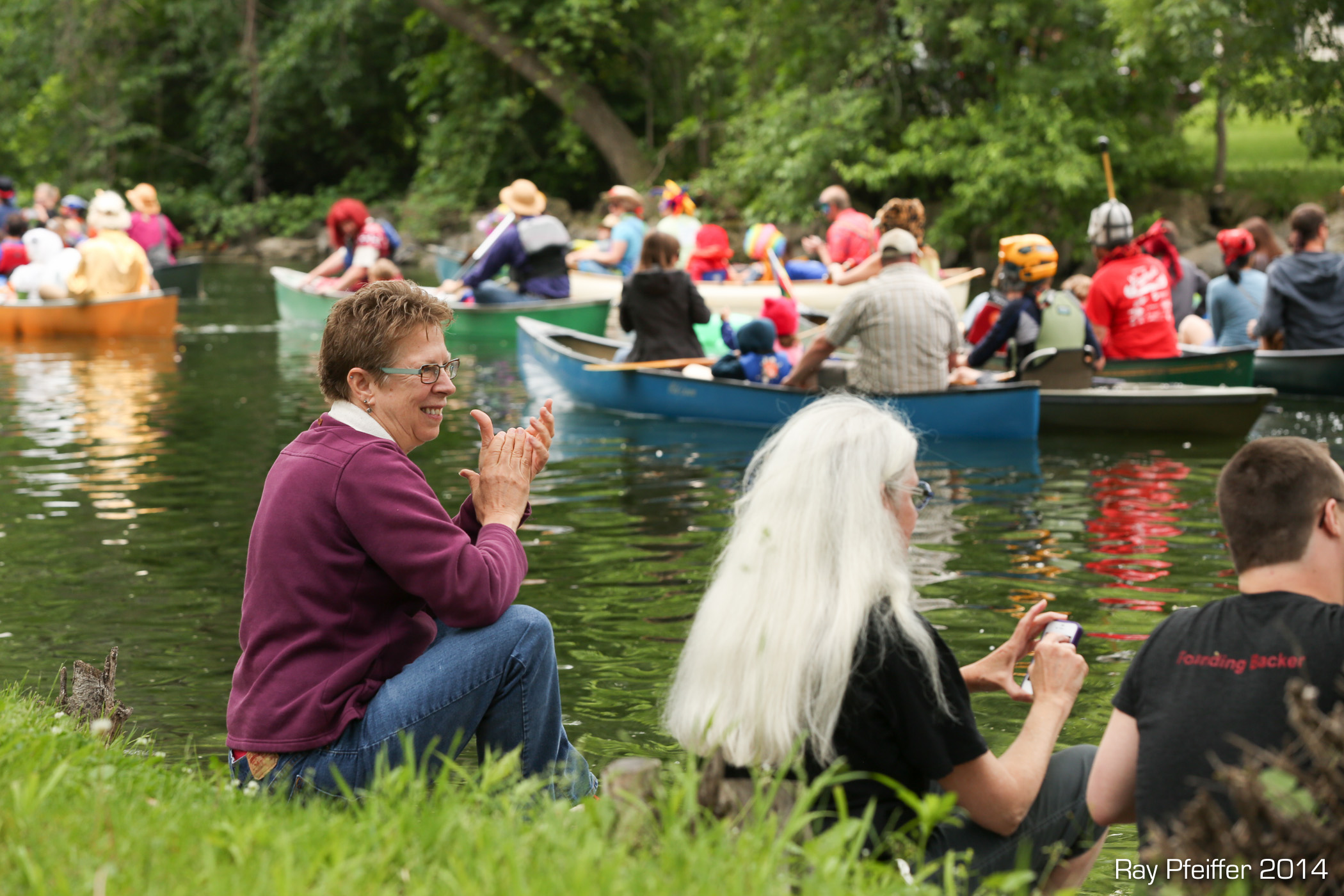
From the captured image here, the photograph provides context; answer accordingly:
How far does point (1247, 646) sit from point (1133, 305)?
311 inches

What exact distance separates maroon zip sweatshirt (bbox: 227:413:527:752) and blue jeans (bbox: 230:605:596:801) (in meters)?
0.04

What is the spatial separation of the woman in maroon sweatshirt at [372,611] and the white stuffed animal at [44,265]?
13741mm

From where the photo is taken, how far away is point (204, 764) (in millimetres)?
3762

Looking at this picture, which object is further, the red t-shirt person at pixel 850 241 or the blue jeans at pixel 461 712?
the red t-shirt person at pixel 850 241

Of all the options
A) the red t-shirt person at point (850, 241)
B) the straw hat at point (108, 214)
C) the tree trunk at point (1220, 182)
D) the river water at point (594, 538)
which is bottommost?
the river water at point (594, 538)

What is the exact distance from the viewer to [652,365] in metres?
10.5

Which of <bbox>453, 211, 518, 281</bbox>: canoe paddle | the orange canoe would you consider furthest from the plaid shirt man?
the orange canoe

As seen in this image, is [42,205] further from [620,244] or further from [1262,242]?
[1262,242]

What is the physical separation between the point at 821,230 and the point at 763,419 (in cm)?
1358

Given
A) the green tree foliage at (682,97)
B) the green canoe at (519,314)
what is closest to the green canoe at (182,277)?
the green canoe at (519,314)

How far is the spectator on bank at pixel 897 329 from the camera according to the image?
830 centimetres

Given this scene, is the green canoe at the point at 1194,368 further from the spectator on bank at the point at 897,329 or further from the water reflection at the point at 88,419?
the water reflection at the point at 88,419

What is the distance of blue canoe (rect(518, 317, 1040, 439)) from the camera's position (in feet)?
28.7

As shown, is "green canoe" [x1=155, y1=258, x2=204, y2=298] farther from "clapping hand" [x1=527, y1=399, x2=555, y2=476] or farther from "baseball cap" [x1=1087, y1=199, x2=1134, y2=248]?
"clapping hand" [x1=527, y1=399, x2=555, y2=476]
